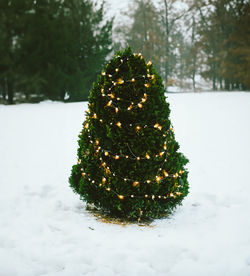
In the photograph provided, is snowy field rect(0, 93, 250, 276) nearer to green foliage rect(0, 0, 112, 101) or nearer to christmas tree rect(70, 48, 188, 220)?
christmas tree rect(70, 48, 188, 220)

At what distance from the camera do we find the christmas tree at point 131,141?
326 cm

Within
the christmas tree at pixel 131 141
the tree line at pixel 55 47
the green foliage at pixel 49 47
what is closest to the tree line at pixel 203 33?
the tree line at pixel 55 47

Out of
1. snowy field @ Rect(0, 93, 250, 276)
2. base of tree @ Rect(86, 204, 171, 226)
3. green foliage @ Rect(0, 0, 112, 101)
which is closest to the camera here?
snowy field @ Rect(0, 93, 250, 276)

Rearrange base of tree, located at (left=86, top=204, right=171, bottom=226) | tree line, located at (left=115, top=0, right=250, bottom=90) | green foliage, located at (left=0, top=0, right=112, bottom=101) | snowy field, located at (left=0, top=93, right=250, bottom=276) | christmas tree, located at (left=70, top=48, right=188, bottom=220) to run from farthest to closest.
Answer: tree line, located at (left=115, top=0, right=250, bottom=90) → green foliage, located at (left=0, top=0, right=112, bottom=101) → base of tree, located at (left=86, top=204, right=171, bottom=226) → christmas tree, located at (left=70, top=48, right=188, bottom=220) → snowy field, located at (left=0, top=93, right=250, bottom=276)

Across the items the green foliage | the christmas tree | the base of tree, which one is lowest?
the base of tree

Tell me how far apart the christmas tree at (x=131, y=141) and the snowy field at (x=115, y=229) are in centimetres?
45

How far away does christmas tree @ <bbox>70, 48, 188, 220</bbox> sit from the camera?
3.26 metres

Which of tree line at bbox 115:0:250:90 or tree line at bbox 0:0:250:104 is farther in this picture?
tree line at bbox 115:0:250:90

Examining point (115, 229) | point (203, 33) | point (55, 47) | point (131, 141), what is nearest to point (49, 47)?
point (55, 47)

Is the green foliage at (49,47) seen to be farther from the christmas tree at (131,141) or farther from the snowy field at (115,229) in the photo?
the christmas tree at (131,141)

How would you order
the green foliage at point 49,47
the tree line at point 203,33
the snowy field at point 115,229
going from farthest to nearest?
1. the tree line at point 203,33
2. the green foliage at point 49,47
3. the snowy field at point 115,229

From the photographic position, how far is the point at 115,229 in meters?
3.31

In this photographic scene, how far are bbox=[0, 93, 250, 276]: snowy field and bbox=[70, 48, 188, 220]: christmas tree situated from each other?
0.45 metres

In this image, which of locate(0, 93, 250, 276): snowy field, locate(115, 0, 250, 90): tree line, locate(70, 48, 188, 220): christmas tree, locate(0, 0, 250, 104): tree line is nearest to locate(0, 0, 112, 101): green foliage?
locate(0, 0, 250, 104): tree line
